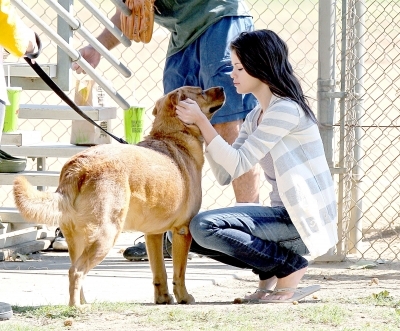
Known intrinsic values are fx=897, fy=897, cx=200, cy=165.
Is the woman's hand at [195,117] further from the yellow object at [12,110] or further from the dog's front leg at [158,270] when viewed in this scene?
the yellow object at [12,110]

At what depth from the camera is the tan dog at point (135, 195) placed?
418 centimetres

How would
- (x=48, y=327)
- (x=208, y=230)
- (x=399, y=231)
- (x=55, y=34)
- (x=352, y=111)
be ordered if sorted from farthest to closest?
(x=399, y=231) → (x=352, y=111) → (x=55, y=34) → (x=208, y=230) → (x=48, y=327)

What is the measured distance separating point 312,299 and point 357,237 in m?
1.59

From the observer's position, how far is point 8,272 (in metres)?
5.68

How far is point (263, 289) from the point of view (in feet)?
15.8

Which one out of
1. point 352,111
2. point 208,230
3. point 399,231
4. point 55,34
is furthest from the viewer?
point 399,231

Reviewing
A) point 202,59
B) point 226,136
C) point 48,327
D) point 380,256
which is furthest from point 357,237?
point 48,327

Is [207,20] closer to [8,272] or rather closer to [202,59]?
[202,59]

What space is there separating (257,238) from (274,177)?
0.38 metres

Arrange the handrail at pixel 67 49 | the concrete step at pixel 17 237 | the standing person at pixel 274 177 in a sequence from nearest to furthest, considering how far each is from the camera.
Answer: the standing person at pixel 274 177
the handrail at pixel 67 49
the concrete step at pixel 17 237

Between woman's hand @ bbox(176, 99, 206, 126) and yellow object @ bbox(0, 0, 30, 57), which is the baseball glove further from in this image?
yellow object @ bbox(0, 0, 30, 57)

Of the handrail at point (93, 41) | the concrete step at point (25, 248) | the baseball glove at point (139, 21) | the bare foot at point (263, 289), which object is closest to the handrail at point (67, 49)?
the handrail at point (93, 41)

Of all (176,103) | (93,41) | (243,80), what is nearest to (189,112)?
(176,103)

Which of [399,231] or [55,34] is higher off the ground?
[55,34]
